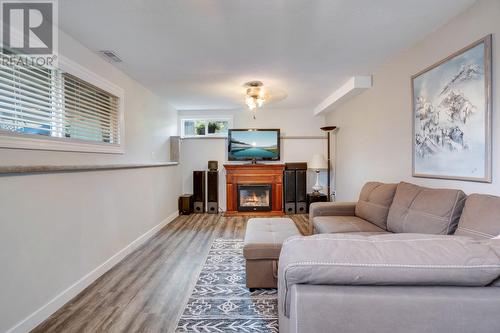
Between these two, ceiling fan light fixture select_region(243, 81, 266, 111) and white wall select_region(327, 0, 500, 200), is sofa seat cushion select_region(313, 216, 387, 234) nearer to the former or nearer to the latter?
white wall select_region(327, 0, 500, 200)

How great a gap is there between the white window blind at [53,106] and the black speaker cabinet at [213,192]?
2647 mm

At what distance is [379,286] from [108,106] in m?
3.21

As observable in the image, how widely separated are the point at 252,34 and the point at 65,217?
7.72 feet

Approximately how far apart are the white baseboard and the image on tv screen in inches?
113

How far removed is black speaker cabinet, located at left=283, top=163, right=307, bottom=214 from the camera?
534cm

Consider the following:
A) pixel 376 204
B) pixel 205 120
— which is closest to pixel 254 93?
pixel 376 204

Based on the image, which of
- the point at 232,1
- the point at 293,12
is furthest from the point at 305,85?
the point at 232,1

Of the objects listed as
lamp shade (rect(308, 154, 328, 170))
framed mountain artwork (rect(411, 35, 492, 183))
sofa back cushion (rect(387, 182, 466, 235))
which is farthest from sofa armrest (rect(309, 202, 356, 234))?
lamp shade (rect(308, 154, 328, 170))

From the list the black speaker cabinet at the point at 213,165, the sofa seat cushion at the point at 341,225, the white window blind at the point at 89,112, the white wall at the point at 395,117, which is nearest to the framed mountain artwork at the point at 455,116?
the white wall at the point at 395,117

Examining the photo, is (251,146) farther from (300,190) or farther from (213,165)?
(300,190)

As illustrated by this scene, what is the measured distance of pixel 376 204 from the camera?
266cm

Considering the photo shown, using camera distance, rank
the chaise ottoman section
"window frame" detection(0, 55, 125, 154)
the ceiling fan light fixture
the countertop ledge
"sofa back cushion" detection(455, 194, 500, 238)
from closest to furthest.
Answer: "sofa back cushion" detection(455, 194, 500, 238)
the countertop ledge
"window frame" detection(0, 55, 125, 154)
the chaise ottoman section
the ceiling fan light fixture

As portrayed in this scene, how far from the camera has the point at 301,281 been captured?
0.92 m

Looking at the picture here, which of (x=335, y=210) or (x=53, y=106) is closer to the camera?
(x=53, y=106)
